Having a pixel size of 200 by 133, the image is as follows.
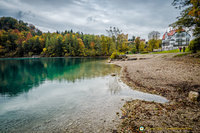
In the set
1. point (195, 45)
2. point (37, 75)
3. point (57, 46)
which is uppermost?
point (57, 46)

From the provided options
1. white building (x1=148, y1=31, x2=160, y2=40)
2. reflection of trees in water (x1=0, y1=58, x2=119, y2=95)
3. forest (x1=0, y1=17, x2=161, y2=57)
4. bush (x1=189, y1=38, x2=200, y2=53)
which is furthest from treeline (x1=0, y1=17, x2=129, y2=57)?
bush (x1=189, y1=38, x2=200, y2=53)

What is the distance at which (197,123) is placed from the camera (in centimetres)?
425

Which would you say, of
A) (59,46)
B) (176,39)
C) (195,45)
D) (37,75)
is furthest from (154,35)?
(59,46)

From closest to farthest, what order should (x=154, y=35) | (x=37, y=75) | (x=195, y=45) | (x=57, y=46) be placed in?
(x=37, y=75), (x=195, y=45), (x=154, y=35), (x=57, y=46)

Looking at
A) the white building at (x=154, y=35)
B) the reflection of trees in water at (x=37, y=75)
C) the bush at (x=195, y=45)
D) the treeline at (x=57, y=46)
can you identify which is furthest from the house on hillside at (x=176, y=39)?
the reflection of trees in water at (x=37, y=75)

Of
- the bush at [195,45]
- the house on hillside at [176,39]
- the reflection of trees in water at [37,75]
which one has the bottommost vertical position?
the reflection of trees in water at [37,75]

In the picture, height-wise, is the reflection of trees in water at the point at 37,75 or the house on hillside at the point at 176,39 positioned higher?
the house on hillside at the point at 176,39

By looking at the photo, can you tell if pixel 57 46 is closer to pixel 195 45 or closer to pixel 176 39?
pixel 176 39

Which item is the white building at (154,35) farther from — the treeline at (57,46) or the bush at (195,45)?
the bush at (195,45)

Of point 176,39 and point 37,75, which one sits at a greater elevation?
point 176,39

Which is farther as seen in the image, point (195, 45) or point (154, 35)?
point (154, 35)

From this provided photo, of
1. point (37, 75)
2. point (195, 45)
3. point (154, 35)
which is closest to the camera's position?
point (37, 75)

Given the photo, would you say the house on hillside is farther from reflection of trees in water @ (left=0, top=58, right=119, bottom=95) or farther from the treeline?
reflection of trees in water @ (left=0, top=58, right=119, bottom=95)

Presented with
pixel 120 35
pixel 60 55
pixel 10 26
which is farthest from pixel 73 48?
pixel 10 26
